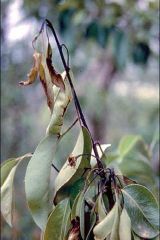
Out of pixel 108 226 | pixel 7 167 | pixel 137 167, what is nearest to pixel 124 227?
pixel 108 226

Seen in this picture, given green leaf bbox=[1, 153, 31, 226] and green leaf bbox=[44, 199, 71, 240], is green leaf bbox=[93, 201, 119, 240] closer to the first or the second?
green leaf bbox=[44, 199, 71, 240]

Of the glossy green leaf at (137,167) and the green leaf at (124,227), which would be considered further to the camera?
the glossy green leaf at (137,167)

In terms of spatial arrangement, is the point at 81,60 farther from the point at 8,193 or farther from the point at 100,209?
the point at 100,209

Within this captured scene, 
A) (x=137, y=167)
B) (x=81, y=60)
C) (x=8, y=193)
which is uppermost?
(x=81, y=60)

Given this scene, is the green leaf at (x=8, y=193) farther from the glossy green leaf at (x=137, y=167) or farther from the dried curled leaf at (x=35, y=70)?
the glossy green leaf at (x=137, y=167)

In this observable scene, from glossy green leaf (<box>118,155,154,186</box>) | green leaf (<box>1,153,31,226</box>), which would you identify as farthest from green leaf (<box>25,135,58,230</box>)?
glossy green leaf (<box>118,155,154,186</box>)

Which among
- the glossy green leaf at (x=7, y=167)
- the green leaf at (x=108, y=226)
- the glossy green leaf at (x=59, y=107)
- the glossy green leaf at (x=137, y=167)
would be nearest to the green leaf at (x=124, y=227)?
the green leaf at (x=108, y=226)
